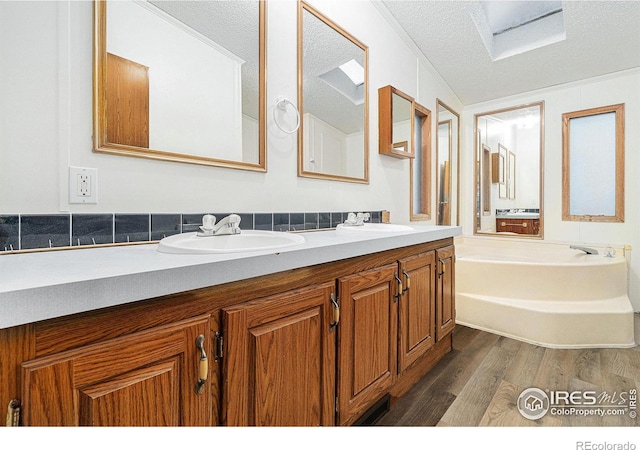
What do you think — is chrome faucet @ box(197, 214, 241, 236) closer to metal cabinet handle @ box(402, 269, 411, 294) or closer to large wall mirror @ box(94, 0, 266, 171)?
large wall mirror @ box(94, 0, 266, 171)

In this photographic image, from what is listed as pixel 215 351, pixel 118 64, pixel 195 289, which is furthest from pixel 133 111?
pixel 215 351

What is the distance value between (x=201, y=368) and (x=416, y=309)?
3.77ft

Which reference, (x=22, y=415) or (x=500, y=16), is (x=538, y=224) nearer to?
(x=500, y=16)

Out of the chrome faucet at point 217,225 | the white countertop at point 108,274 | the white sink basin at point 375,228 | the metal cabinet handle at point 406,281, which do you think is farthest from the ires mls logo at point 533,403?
the chrome faucet at point 217,225

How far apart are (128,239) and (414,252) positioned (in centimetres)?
123

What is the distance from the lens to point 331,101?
Result: 1.86 metres


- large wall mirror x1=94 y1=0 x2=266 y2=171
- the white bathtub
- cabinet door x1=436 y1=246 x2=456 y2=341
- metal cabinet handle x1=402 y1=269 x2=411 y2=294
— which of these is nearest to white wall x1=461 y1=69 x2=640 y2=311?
the white bathtub

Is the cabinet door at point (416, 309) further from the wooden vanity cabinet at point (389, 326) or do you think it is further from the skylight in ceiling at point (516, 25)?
the skylight in ceiling at point (516, 25)

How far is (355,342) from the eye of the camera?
3.72 feet

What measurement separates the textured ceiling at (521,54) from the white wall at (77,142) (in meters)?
1.25

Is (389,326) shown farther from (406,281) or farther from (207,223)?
(207,223)
